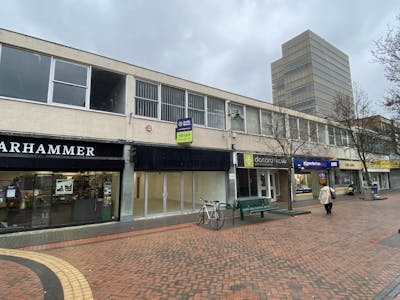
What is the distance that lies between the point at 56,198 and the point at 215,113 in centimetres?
949

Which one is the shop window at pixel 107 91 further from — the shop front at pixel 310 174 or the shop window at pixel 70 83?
the shop front at pixel 310 174

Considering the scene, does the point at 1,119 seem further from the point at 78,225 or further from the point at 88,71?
the point at 78,225

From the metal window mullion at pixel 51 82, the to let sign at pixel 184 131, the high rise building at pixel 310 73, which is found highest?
the high rise building at pixel 310 73

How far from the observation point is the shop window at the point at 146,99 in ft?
35.0

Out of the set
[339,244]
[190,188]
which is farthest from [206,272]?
[190,188]

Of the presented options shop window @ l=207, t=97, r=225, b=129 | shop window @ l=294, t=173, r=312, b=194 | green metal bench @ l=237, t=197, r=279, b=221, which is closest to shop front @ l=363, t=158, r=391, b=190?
shop window @ l=294, t=173, r=312, b=194

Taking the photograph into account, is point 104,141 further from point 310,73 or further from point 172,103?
point 310,73

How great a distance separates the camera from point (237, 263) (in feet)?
15.5

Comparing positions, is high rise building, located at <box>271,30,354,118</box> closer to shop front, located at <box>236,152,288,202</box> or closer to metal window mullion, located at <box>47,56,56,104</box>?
shop front, located at <box>236,152,288,202</box>

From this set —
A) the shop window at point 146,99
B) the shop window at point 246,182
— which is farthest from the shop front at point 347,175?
the shop window at point 146,99

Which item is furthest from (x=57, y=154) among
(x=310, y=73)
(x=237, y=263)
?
(x=310, y=73)

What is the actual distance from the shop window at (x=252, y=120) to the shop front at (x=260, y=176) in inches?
75.7

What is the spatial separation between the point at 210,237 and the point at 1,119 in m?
8.21

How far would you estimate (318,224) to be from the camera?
8.41 m
